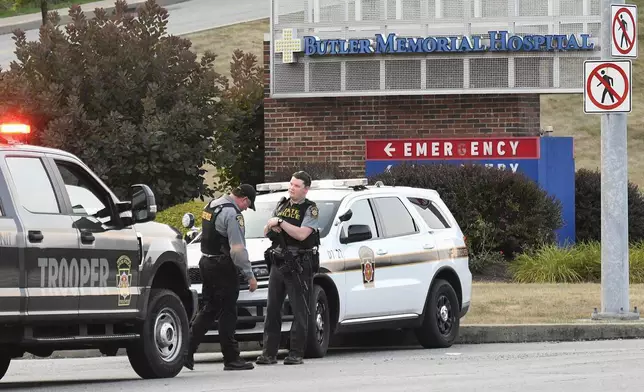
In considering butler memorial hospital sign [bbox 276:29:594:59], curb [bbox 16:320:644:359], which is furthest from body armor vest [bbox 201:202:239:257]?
butler memorial hospital sign [bbox 276:29:594:59]

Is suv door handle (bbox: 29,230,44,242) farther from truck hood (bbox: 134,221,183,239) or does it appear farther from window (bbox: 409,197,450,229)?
window (bbox: 409,197,450,229)

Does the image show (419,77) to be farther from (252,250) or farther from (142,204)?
(142,204)

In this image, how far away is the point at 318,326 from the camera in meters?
15.2

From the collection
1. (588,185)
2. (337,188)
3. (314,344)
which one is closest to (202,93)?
(588,185)

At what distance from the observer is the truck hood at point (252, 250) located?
15.1 metres

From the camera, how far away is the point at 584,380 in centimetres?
1189

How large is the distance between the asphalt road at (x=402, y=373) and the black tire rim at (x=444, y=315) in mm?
354

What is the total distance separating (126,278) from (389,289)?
4.23 metres

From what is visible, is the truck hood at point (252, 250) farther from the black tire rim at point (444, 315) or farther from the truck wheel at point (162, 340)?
the black tire rim at point (444, 315)

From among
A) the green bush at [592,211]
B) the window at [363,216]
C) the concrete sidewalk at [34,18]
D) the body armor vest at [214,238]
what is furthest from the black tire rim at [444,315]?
the concrete sidewalk at [34,18]

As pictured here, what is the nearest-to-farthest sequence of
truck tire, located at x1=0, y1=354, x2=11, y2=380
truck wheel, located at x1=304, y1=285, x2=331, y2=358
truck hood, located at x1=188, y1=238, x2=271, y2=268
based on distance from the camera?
truck tire, located at x1=0, y1=354, x2=11, y2=380, truck wheel, located at x1=304, y1=285, x2=331, y2=358, truck hood, located at x1=188, y1=238, x2=271, y2=268

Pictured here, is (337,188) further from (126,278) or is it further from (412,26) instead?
(412,26)

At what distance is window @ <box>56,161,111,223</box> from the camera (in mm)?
12458

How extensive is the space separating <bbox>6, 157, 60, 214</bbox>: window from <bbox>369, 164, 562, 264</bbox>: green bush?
47.9 feet
